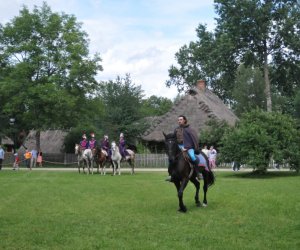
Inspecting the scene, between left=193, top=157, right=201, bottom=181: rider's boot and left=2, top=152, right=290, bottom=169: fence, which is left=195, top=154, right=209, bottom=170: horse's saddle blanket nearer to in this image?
left=193, top=157, right=201, bottom=181: rider's boot

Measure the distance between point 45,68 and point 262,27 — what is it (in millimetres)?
21317

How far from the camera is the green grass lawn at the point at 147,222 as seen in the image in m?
8.35

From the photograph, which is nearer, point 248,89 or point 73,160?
point 73,160

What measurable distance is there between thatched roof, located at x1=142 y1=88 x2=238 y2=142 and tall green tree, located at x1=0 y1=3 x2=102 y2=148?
7.19 m

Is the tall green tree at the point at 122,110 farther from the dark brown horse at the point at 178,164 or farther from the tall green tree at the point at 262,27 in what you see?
the dark brown horse at the point at 178,164

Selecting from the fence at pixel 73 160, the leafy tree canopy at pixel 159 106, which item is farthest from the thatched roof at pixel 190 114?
the leafy tree canopy at pixel 159 106

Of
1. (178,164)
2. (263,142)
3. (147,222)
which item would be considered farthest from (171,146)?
(263,142)

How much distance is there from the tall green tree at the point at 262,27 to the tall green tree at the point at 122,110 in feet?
36.9

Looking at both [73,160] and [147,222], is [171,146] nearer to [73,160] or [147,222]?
[147,222]

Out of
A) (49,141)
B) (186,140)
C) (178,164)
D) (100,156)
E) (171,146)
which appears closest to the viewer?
(171,146)

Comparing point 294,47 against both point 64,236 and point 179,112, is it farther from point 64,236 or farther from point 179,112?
point 64,236

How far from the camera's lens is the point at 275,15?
48.4 metres

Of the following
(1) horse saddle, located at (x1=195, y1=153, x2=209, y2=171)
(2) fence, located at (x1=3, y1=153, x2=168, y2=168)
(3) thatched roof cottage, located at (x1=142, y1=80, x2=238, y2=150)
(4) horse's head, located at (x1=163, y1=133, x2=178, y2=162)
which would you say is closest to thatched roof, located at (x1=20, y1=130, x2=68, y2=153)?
(2) fence, located at (x1=3, y1=153, x2=168, y2=168)

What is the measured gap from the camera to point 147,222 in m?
10.6
